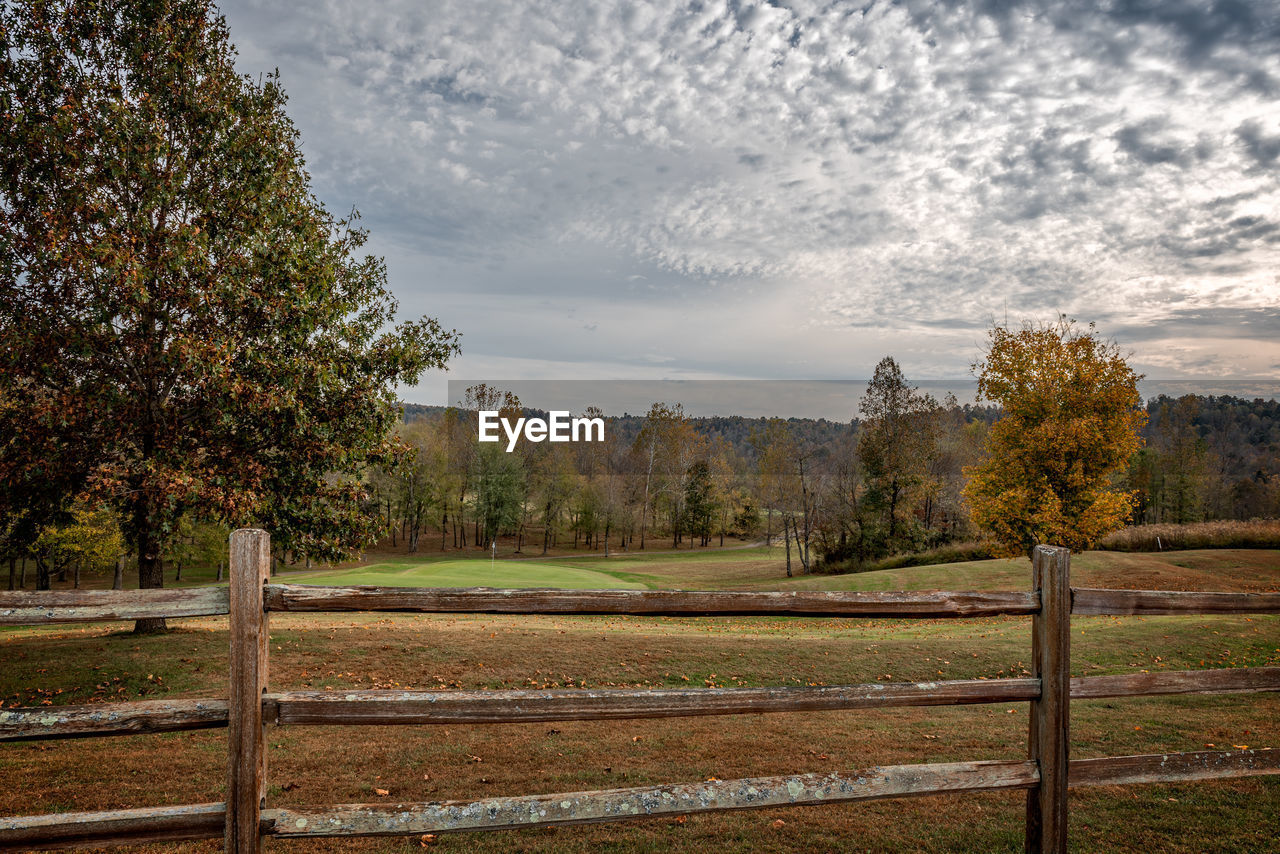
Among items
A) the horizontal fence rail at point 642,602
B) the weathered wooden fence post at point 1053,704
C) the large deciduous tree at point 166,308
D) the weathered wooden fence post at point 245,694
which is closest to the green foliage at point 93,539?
the large deciduous tree at point 166,308

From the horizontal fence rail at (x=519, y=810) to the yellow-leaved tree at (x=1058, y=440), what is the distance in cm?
2393

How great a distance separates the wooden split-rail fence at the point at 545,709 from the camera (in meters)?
3.99

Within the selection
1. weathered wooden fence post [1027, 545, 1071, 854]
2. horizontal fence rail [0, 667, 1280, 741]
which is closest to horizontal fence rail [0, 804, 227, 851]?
horizontal fence rail [0, 667, 1280, 741]

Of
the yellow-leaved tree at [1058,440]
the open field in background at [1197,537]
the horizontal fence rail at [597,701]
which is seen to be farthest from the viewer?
the open field in background at [1197,537]

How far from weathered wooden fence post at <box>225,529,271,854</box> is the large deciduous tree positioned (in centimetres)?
940

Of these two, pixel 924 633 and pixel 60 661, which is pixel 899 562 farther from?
pixel 60 661

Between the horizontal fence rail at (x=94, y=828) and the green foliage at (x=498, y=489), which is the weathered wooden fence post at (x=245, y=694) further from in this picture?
the green foliage at (x=498, y=489)

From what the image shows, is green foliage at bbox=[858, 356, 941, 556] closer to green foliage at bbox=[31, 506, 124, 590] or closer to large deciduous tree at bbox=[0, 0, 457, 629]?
large deciduous tree at bbox=[0, 0, 457, 629]

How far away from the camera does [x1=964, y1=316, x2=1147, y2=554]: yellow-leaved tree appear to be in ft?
82.4

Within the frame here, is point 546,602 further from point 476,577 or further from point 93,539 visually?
point 93,539

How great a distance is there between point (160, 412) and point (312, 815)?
12.1 m

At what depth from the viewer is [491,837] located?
5184 mm

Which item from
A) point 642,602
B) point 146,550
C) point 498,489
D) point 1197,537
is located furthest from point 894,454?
point 642,602

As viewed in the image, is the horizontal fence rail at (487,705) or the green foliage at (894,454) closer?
the horizontal fence rail at (487,705)
